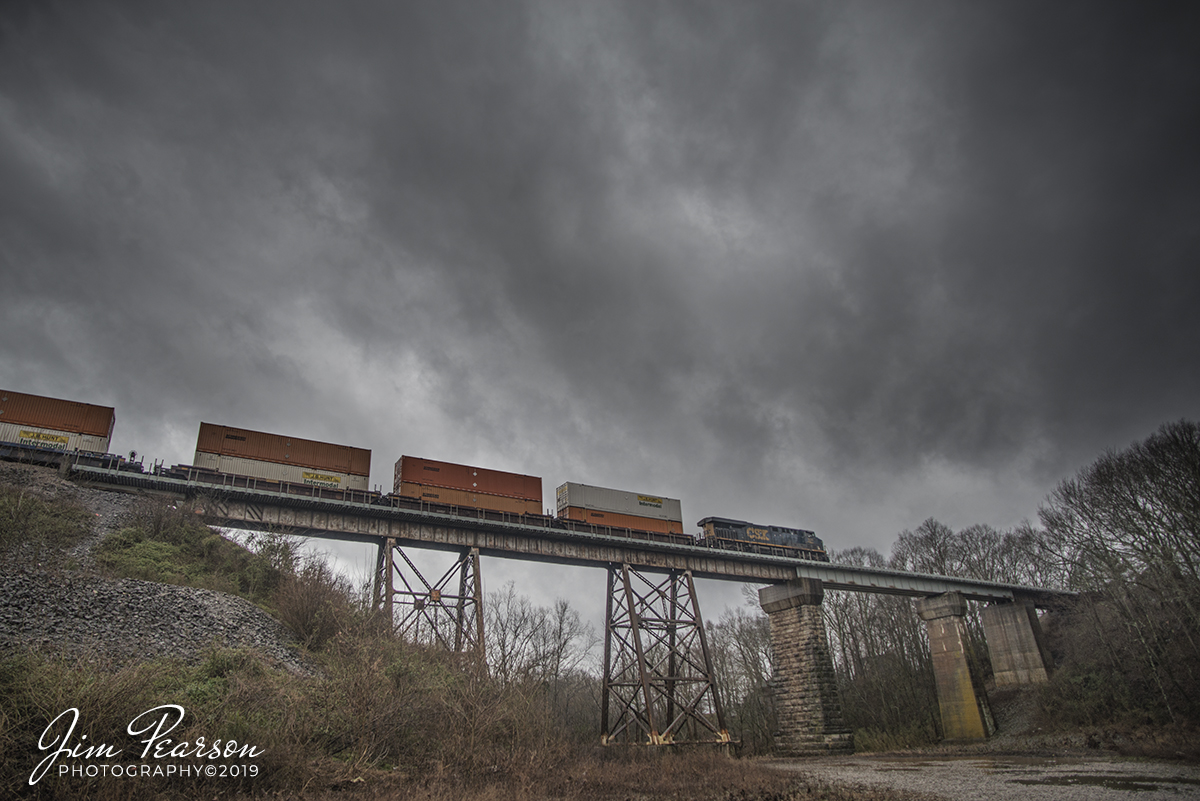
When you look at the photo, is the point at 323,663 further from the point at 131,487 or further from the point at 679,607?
the point at 679,607

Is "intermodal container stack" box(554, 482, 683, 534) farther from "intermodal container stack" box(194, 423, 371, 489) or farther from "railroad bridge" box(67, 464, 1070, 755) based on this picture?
"intermodal container stack" box(194, 423, 371, 489)

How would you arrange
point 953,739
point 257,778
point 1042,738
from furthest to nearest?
1. point 953,739
2. point 1042,738
3. point 257,778

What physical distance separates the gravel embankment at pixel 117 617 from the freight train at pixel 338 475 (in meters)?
6.39

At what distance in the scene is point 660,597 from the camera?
27.3m

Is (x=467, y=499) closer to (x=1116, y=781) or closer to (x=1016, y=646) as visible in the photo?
(x=1116, y=781)

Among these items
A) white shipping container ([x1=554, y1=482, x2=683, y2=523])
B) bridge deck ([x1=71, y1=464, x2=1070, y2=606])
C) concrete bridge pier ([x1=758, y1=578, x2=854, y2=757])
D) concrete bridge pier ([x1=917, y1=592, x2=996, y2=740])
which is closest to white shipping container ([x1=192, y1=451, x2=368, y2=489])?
bridge deck ([x1=71, y1=464, x2=1070, y2=606])

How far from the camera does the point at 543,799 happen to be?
974 cm

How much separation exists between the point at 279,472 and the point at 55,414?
8698 millimetres

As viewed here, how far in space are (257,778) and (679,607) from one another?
67.3 feet

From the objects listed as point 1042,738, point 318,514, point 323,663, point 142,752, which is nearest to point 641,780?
point 323,663

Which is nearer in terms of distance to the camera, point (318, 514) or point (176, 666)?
point (176, 666)

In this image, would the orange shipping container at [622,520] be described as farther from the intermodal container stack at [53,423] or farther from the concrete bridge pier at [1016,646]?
the concrete bridge pier at [1016,646]

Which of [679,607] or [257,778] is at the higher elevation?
[679,607]

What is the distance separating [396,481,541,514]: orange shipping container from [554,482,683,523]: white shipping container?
174 cm
